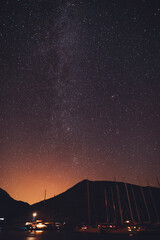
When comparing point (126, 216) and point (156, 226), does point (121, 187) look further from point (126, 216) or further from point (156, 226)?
point (156, 226)

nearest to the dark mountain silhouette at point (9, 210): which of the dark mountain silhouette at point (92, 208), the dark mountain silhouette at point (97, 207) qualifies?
the dark mountain silhouette at point (92, 208)

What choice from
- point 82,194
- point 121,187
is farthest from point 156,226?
point 121,187

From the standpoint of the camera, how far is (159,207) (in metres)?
101

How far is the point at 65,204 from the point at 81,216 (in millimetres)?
25420

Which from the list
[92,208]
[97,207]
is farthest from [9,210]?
[97,207]

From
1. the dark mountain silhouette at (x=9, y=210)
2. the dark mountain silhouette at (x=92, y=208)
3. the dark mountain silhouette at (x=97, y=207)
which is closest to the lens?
the dark mountain silhouette at (x=97, y=207)

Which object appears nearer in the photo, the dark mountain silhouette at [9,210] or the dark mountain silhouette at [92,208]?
the dark mountain silhouette at [92,208]

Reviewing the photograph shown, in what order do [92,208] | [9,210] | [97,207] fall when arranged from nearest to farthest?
[92,208] < [97,207] < [9,210]

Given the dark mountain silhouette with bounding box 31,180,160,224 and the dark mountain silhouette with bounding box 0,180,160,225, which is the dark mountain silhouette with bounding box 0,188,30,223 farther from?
the dark mountain silhouette with bounding box 31,180,160,224

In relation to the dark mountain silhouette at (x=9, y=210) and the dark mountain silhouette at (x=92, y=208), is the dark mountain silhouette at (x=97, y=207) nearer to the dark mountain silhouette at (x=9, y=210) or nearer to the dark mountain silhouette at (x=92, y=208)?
the dark mountain silhouette at (x=92, y=208)

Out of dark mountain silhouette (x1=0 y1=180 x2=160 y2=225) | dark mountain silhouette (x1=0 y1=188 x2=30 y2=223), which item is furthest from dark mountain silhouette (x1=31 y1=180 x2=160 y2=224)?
dark mountain silhouette (x1=0 y1=188 x2=30 y2=223)

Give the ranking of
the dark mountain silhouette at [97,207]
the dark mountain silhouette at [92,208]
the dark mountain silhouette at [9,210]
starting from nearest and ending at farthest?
the dark mountain silhouette at [97,207], the dark mountain silhouette at [92,208], the dark mountain silhouette at [9,210]

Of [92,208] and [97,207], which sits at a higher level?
[97,207]

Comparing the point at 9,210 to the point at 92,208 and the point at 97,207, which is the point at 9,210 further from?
the point at 97,207
